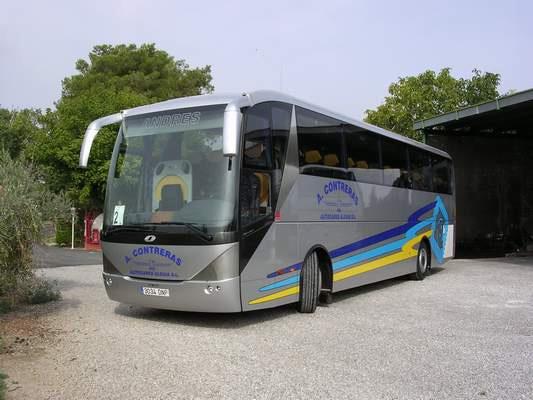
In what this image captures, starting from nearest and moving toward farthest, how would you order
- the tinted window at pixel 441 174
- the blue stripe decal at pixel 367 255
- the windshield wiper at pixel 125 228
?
the windshield wiper at pixel 125 228 < the blue stripe decal at pixel 367 255 < the tinted window at pixel 441 174

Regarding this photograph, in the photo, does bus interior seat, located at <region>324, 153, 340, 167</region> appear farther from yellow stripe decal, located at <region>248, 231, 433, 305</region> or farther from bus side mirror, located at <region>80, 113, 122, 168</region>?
bus side mirror, located at <region>80, 113, 122, 168</region>

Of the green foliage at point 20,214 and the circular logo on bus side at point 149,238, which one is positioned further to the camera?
the circular logo on bus side at point 149,238

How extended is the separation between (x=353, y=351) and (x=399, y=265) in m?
6.56

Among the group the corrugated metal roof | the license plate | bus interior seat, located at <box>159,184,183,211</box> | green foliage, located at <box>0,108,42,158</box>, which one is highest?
green foliage, located at <box>0,108,42,158</box>

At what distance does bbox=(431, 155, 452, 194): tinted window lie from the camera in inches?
608

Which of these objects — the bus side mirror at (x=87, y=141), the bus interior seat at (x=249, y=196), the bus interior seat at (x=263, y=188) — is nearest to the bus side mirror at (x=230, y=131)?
the bus interior seat at (x=249, y=196)

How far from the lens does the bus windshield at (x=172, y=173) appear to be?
7.51 metres

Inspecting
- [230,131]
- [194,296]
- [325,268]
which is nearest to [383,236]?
[325,268]

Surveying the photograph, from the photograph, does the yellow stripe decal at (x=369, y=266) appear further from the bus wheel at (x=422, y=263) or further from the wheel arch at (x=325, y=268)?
the bus wheel at (x=422, y=263)

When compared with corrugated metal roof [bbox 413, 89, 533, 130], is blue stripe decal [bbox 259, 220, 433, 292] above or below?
below

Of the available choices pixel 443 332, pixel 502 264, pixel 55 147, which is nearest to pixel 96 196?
pixel 55 147

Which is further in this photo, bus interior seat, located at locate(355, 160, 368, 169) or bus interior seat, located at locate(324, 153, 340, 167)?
bus interior seat, located at locate(355, 160, 368, 169)

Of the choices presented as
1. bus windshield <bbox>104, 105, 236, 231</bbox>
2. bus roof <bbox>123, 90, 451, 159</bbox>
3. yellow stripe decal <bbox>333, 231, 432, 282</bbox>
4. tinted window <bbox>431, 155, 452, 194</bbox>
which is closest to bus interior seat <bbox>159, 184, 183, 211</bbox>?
bus windshield <bbox>104, 105, 236, 231</bbox>

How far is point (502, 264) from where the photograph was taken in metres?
18.8
